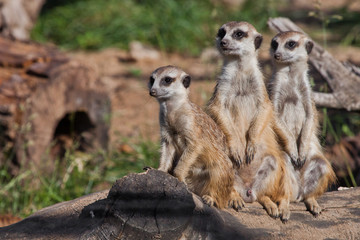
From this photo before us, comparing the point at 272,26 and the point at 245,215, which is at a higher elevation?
the point at 272,26

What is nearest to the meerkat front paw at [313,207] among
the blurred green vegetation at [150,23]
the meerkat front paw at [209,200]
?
the meerkat front paw at [209,200]

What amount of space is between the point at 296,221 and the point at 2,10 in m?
5.30

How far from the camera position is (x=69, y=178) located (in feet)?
14.9

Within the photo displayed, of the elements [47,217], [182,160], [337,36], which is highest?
[337,36]

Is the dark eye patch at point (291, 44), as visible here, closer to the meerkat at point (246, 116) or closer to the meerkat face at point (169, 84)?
the meerkat at point (246, 116)

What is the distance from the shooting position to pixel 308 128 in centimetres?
339

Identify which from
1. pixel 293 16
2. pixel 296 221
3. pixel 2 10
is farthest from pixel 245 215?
pixel 293 16

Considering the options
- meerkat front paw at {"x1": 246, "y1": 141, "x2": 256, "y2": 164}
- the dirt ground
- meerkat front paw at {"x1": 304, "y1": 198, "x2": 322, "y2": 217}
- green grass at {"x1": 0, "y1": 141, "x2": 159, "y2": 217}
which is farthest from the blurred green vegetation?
meerkat front paw at {"x1": 304, "y1": 198, "x2": 322, "y2": 217}

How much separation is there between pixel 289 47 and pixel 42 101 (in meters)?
2.25

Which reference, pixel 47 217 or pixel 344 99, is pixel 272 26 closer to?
pixel 344 99

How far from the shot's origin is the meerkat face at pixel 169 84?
123 inches

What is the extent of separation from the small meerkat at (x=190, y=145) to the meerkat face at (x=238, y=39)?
35 centimetres

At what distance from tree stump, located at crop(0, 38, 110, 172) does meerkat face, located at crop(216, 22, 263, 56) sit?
175 cm

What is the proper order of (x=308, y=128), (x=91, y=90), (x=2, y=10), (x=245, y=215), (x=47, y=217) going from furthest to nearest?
(x=2, y=10) < (x=91, y=90) < (x=308, y=128) < (x=47, y=217) < (x=245, y=215)
